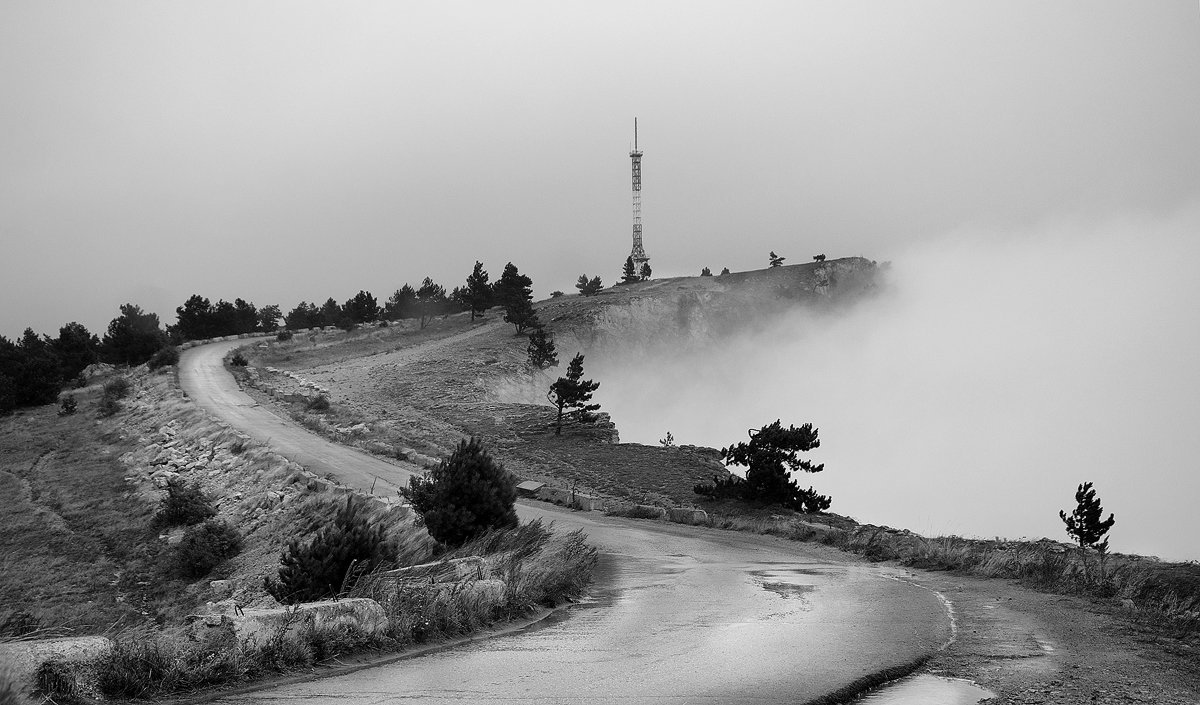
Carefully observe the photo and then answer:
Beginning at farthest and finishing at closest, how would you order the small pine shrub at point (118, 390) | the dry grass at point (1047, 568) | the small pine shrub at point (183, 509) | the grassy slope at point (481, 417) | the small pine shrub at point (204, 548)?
1. the small pine shrub at point (118, 390)
2. the grassy slope at point (481, 417)
3. the small pine shrub at point (183, 509)
4. the small pine shrub at point (204, 548)
5. the dry grass at point (1047, 568)

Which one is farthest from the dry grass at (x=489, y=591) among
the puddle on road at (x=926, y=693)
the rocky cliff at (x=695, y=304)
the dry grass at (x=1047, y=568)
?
the rocky cliff at (x=695, y=304)

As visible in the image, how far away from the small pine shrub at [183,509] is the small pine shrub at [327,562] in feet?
37.5

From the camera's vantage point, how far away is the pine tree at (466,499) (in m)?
16.5

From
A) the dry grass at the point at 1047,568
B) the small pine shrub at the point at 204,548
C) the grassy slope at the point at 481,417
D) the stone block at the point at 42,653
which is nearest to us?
the stone block at the point at 42,653

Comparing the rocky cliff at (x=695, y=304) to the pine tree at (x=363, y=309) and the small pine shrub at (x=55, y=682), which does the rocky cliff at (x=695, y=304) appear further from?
the small pine shrub at (x=55, y=682)

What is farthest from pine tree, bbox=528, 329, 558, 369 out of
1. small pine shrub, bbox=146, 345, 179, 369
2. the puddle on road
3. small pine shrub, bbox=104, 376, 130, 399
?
the puddle on road

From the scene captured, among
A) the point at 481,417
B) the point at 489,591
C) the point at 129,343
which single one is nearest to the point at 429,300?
the point at 129,343

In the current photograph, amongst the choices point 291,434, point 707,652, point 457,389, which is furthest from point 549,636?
point 457,389

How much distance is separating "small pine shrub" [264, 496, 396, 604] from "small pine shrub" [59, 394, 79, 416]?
38.7 m

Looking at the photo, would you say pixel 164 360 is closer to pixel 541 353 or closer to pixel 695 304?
pixel 541 353

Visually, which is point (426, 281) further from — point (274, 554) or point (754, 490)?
point (274, 554)

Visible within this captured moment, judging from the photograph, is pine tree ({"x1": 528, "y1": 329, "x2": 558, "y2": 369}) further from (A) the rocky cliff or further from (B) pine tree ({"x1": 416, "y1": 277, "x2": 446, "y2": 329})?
(B) pine tree ({"x1": 416, "y1": 277, "x2": 446, "y2": 329})

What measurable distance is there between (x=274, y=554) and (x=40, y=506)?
1164 centimetres

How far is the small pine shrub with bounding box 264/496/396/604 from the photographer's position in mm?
13266
